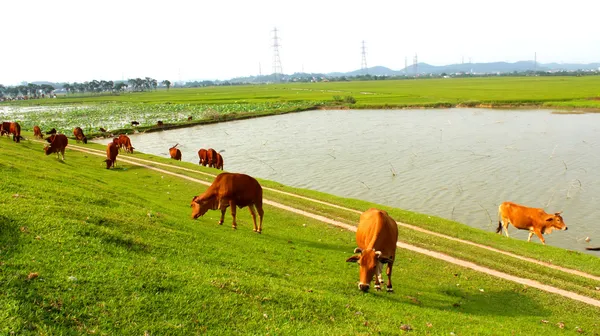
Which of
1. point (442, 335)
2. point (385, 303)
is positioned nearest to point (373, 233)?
point (385, 303)

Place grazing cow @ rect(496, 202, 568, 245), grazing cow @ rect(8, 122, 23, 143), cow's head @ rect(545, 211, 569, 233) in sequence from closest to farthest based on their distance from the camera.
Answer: cow's head @ rect(545, 211, 569, 233) < grazing cow @ rect(496, 202, 568, 245) < grazing cow @ rect(8, 122, 23, 143)

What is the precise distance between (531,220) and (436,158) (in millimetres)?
17662

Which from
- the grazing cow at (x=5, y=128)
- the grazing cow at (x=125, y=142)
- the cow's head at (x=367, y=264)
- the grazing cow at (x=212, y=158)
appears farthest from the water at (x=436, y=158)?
the cow's head at (x=367, y=264)

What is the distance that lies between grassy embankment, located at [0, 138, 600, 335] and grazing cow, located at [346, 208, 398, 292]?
475 mm

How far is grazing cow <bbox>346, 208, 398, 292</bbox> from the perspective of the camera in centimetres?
898

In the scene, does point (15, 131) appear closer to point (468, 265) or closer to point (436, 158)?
point (468, 265)

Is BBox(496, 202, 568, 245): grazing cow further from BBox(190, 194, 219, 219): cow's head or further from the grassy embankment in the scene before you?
BBox(190, 194, 219, 219): cow's head

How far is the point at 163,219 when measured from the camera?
40.9ft

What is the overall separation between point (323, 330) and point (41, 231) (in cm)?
596

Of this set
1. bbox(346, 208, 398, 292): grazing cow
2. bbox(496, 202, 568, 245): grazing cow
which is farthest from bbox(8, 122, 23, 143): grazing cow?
bbox(496, 202, 568, 245): grazing cow

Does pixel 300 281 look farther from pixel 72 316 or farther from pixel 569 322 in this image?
pixel 569 322

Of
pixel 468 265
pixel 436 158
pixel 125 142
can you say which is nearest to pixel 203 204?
pixel 468 265

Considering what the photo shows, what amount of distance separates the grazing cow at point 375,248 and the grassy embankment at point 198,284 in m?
0.48

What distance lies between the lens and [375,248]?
31.8ft
